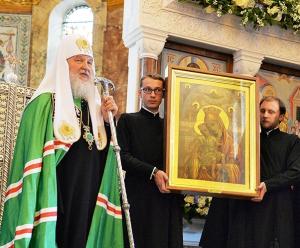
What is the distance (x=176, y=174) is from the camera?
5188 mm

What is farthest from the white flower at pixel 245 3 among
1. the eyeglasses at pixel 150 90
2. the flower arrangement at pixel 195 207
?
the eyeglasses at pixel 150 90

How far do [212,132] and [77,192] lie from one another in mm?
1409

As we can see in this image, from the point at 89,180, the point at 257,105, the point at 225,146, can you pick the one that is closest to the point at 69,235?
the point at 89,180

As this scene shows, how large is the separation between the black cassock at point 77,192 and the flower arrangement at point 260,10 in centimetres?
285

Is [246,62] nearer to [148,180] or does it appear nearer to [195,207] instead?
[195,207]

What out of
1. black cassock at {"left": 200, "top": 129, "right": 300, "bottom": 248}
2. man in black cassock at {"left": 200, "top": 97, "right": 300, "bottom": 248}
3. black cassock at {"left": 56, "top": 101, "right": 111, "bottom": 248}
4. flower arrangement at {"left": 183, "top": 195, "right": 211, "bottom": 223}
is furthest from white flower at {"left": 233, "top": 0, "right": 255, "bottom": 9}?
black cassock at {"left": 56, "top": 101, "right": 111, "bottom": 248}

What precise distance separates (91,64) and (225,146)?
137 cm

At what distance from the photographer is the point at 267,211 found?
18.0 ft

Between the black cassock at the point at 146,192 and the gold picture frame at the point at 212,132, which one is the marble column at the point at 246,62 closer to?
Result: the gold picture frame at the point at 212,132

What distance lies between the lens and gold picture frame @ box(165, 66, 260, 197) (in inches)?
209

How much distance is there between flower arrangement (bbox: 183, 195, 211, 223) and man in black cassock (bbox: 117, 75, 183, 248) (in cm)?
140

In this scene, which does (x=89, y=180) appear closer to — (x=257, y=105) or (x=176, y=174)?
(x=176, y=174)

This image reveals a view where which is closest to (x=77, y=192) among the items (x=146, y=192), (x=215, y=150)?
(x=146, y=192)

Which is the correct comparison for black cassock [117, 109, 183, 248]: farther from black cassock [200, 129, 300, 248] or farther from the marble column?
the marble column
